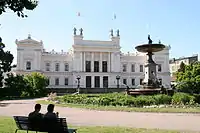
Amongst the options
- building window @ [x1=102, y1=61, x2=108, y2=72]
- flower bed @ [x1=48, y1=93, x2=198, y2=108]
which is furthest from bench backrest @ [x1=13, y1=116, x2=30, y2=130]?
building window @ [x1=102, y1=61, x2=108, y2=72]

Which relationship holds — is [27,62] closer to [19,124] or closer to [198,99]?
[198,99]

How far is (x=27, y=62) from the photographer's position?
242 feet

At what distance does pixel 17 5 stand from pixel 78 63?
6635cm

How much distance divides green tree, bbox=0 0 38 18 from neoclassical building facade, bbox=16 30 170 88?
64493 millimetres

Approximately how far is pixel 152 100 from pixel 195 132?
1236cm

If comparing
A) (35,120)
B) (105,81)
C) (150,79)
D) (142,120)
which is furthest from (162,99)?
(105,81)

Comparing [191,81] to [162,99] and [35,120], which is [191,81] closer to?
[162,99]

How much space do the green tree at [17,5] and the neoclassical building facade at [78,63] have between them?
2539 inches

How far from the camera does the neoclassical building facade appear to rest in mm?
73438

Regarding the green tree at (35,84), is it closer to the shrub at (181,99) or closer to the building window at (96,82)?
the building window at (96,82)

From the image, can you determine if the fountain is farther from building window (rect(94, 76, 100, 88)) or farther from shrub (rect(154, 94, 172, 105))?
building window (rect(94, 76, 100, 88))

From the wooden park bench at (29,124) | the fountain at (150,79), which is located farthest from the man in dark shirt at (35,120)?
the fountain at (150,79)

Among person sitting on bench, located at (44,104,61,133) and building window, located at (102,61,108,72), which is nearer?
person sitting on bench, located at (44,104,61,133)

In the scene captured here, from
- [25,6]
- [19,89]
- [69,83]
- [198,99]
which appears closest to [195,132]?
[25,6]
